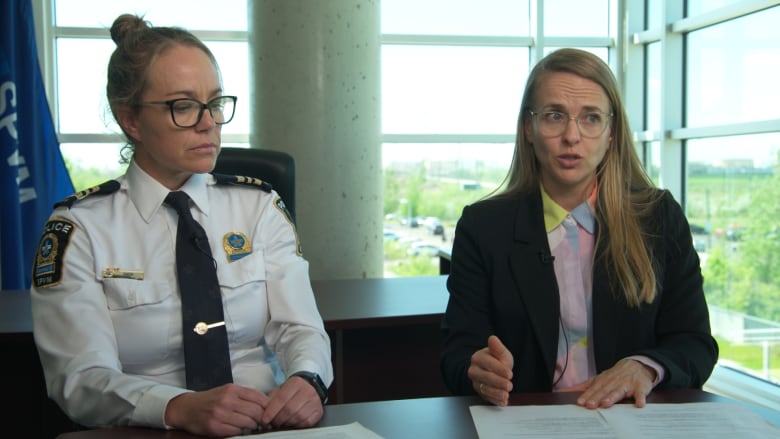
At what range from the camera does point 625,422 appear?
116cm

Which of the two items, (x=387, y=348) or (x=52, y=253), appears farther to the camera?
(x=387, y=348)

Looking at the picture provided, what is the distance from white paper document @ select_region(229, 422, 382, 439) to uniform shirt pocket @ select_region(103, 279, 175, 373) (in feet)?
1.39

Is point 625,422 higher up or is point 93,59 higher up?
point 93,59

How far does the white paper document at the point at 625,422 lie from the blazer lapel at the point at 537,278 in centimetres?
→ 33

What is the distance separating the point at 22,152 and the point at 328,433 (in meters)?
3.38

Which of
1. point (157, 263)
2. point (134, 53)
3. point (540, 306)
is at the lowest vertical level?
point (540, 306)

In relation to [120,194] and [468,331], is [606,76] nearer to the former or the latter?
[468,331]

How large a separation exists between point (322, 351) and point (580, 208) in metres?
0.72

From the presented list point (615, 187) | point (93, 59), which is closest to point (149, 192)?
point (615, 187)

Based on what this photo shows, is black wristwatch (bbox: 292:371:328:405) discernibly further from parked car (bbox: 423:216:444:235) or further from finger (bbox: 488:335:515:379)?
parked car (bbox: 423:216:444:235)

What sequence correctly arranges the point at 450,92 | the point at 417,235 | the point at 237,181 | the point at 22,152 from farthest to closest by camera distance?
the point at 417,235 → the point at 450,92 → the point at 22,152 → the point at 237,181

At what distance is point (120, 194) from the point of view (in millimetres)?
1554

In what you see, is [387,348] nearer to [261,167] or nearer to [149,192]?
[261,167]

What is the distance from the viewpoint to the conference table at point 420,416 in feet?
3.68
